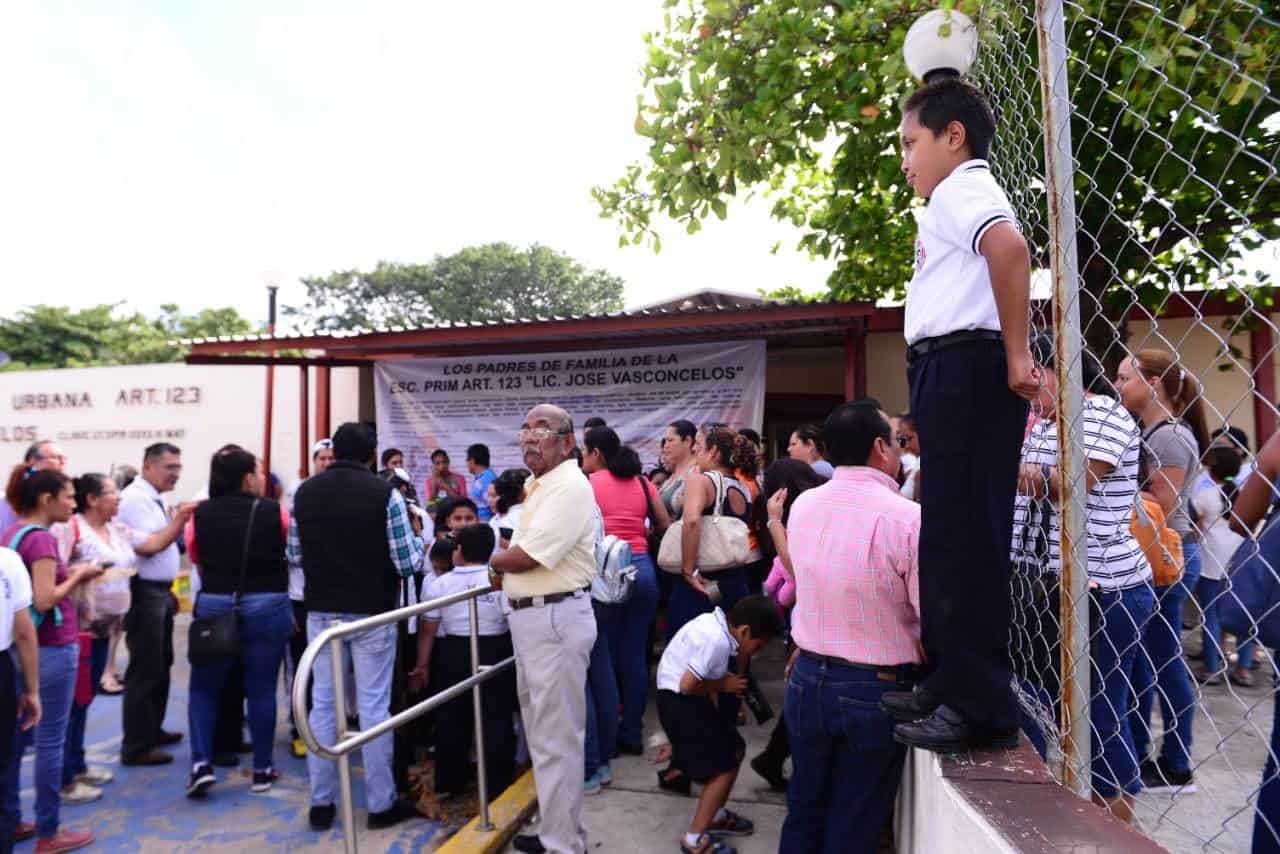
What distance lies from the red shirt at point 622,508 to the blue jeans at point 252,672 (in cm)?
186

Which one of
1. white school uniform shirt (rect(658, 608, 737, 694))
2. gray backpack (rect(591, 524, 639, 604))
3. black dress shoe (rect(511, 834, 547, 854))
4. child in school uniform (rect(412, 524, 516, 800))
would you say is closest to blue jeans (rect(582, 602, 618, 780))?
gray backpack (rect(591, 524, 639, 604))

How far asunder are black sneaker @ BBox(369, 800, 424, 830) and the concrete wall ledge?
2.95m

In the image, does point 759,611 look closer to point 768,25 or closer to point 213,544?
point 213,544

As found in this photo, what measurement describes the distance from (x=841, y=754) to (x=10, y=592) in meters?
3.20

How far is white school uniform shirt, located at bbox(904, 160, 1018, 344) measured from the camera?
1.68 m

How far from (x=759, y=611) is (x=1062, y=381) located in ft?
6.84

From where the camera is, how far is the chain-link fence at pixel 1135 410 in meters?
1.45

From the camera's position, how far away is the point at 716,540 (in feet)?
14.9

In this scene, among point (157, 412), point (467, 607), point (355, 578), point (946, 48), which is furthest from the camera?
point (157, 412)

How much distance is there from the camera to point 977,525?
1.71 meters

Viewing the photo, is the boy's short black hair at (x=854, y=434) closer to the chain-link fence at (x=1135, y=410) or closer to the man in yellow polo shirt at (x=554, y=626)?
the chain-link fence at (x=1135, y=410)

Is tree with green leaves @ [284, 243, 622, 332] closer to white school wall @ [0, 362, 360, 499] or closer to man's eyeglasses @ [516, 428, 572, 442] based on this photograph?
white school wall @ [0, 362, 360, 499]

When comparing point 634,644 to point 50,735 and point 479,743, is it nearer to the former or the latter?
point 479,743

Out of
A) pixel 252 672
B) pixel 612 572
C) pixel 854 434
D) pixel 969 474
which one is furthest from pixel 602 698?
pixel 969 474
